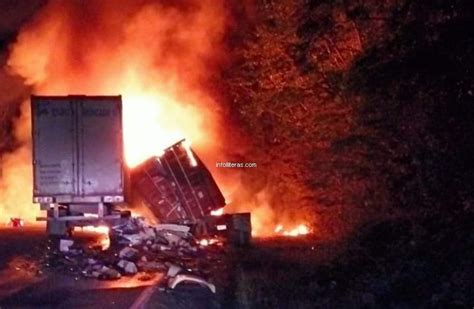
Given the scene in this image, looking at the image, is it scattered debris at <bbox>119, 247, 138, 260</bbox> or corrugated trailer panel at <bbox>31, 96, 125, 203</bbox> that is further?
corrugated trailer panel at <bbox>31, 96, 125, 203</bbox>

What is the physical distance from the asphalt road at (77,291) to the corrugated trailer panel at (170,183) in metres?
6.37

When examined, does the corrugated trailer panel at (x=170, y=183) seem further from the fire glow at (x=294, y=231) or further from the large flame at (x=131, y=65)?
the large flame at (x=131, y=65)

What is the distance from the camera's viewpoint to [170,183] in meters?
25.7

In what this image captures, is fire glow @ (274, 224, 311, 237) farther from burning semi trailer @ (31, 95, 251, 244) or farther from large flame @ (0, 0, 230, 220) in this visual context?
burning semi trailer @ (31, 95, 251, 244)

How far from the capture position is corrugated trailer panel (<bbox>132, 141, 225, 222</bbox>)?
25531mm


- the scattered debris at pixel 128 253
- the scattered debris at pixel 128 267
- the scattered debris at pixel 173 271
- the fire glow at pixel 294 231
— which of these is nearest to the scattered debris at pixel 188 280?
the scattered debris at pixel 173 271

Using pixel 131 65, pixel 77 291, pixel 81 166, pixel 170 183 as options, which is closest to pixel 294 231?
pixel 170 183

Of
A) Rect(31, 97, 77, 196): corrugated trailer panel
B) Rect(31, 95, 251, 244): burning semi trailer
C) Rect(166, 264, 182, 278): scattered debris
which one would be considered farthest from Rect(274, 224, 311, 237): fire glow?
Rect(166, 264, 182, 278): scattered debris

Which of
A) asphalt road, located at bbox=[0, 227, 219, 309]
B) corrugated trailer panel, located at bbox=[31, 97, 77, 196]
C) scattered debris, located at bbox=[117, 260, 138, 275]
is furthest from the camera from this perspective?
corrugated trailer panel, located at bbox=[31, 97, 77, 196]

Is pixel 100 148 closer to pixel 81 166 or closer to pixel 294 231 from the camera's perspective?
pixel 81 166

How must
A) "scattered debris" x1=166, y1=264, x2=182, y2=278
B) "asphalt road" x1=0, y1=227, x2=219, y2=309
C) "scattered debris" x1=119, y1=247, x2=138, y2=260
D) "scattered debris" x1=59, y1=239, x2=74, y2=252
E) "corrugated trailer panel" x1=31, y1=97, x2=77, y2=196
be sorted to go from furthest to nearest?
"corrugated trailer panel" x1=31, y1=97, x2=77, y2=196 < "scattered debris" x1=59, y1=239, x2=74, y2=252 < "scattered debris" x1=119, y1=247, x2=138, y2=260 < "scattered debris" x1=166, y1=264, x2=182, y2=278 < "asphalt road" x1=0, y1=227, x2=219, y2=309

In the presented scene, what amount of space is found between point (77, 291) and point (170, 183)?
1051cm

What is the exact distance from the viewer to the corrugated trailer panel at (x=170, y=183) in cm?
2553

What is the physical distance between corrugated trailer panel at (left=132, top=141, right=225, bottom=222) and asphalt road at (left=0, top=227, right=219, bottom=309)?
637 centimetres
